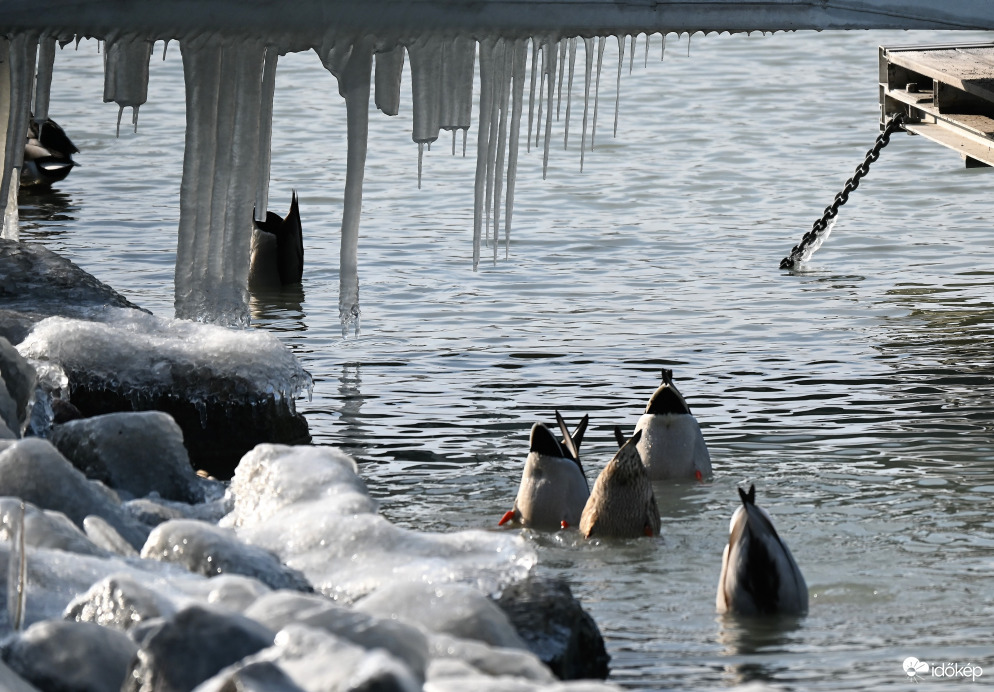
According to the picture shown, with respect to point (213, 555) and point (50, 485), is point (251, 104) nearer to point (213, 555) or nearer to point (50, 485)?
point (50, 485)

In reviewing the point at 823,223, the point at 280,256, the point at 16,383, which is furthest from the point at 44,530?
the point at 823,223

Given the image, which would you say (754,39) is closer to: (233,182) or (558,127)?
(558,127)

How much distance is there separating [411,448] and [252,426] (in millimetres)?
854

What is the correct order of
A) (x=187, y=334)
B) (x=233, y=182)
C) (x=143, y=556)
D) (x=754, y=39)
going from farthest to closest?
1. (x=754, y=39)
2. (x=187, y=334)
3. (x=233, y=182)
4. (x=143, y=556)

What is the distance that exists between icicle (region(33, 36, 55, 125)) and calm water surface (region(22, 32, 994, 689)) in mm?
2343

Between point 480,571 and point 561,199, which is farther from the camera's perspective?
point 561,199

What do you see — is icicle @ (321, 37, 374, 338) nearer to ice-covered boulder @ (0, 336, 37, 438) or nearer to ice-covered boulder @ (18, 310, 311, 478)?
ice-covered boulder @ (18, 310, 311, 478)

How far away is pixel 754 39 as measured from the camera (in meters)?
26.2

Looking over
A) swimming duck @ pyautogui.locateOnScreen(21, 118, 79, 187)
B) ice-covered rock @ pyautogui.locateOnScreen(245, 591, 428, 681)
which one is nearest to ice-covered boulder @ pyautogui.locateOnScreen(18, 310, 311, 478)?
ice-covered rock @ pyautogui.locateOnScreen(245, 591, 428, 681)

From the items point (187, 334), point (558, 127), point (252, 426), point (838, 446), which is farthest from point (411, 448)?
point (558, 127)

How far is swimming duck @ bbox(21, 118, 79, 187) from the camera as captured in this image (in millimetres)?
17000

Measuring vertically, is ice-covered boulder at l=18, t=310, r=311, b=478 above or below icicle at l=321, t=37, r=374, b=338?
below

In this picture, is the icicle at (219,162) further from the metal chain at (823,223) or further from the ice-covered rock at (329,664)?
the metal chain at (823,223)

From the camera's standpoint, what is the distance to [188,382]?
8586 mm
